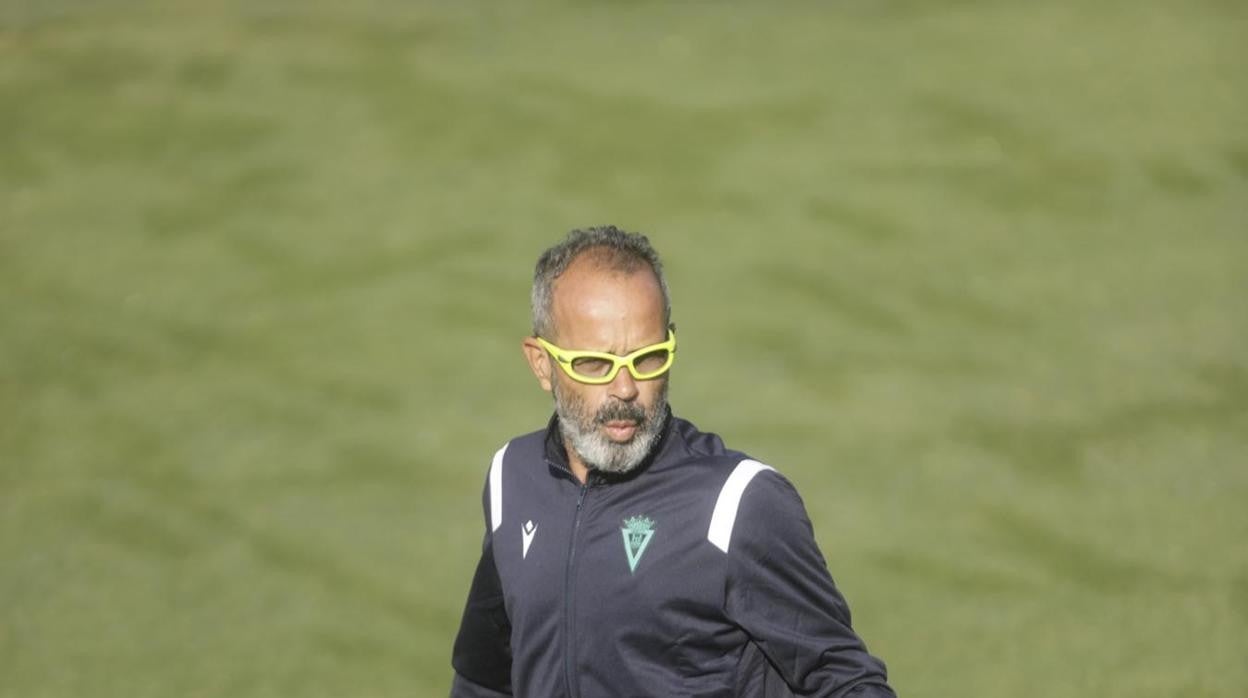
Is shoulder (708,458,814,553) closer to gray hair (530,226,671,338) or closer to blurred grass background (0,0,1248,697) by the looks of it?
gray hair (530,226,671,338)

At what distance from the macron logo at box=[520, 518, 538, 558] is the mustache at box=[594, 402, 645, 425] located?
0.89ft

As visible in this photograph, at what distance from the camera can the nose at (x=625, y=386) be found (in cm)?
267

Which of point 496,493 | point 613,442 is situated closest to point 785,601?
point 613,442

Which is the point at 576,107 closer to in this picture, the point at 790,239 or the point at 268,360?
the point at 790,239

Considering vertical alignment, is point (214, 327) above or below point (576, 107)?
below

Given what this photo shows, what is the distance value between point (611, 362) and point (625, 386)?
0.15ft

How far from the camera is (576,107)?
25.7ft

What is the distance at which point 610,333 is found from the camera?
8.77ft

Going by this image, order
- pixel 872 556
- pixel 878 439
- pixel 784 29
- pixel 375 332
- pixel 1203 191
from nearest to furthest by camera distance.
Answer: pixel 872 556 < pixel 878 439 < pixel 375 332 < pixel 1203 191 < pixel 784 29

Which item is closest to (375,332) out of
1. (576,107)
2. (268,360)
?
(268,360)

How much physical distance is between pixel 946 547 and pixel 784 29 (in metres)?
3.38

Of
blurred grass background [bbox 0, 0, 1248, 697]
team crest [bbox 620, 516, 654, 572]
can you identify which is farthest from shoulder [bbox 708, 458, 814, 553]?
blurred grass background [bbox 0, 0, 1248, 697]

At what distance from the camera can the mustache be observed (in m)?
2.68

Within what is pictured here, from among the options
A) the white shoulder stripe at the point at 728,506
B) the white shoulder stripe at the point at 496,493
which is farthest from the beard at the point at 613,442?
the white shoulder stripe at the point at 496,493
